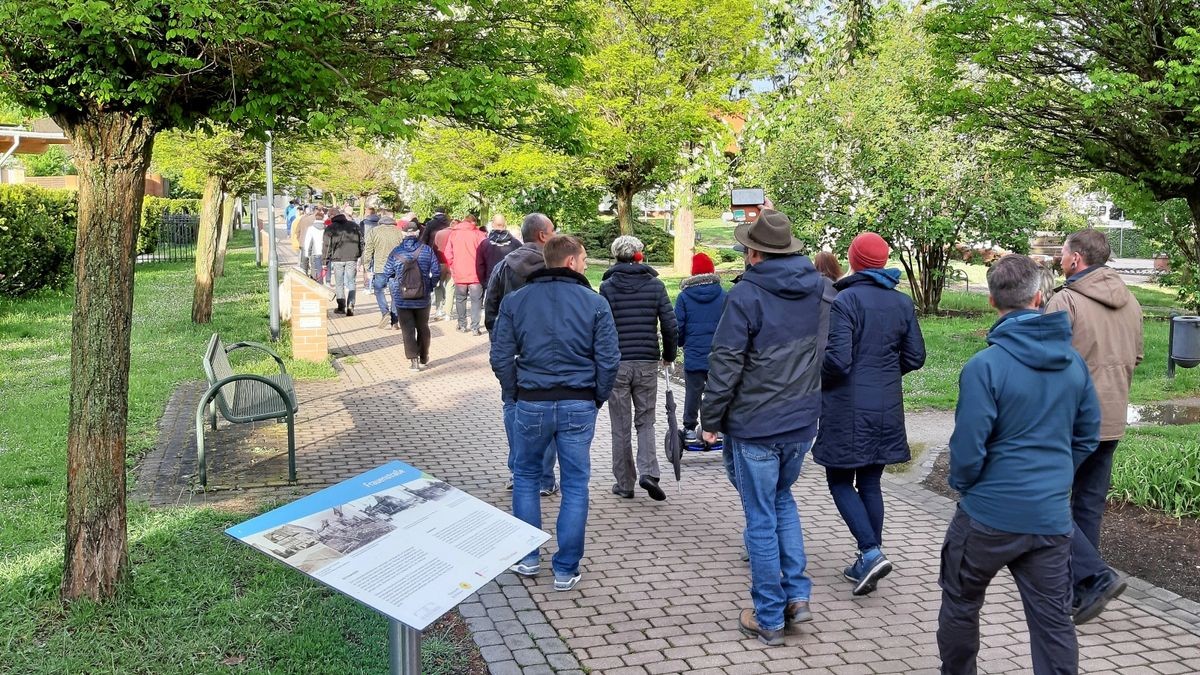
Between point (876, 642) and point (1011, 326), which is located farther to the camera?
point (876, 642)

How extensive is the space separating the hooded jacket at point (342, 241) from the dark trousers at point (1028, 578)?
48.1ft

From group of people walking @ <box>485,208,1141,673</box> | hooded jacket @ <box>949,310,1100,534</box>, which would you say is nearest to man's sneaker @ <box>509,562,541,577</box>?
group of people walking @ <box>485,208,1141,673</box>

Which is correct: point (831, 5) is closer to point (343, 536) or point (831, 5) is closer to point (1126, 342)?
point (1126, 342)

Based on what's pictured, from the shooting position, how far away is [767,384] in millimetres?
4820

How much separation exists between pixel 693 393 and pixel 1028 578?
14.9ft

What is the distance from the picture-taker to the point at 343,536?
3.27 m

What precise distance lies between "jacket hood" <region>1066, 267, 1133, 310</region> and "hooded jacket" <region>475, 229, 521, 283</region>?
29.8ft

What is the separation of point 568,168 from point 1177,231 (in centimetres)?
1217

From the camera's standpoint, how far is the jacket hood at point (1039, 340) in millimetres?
3762

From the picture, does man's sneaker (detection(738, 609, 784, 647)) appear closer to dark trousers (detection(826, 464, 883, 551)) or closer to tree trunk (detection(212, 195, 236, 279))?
dark trousers (detection(826, 464, 883, 551))

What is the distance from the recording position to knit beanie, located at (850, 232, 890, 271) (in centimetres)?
540

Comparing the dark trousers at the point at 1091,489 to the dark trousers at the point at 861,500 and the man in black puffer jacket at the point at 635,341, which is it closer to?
the dark trousers at the point at 861,500

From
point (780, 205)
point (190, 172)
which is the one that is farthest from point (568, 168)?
point (190, 172)

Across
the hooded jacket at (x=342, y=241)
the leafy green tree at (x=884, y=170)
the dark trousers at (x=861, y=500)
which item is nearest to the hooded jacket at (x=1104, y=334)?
the dark trousers at (x=861, y=500)
